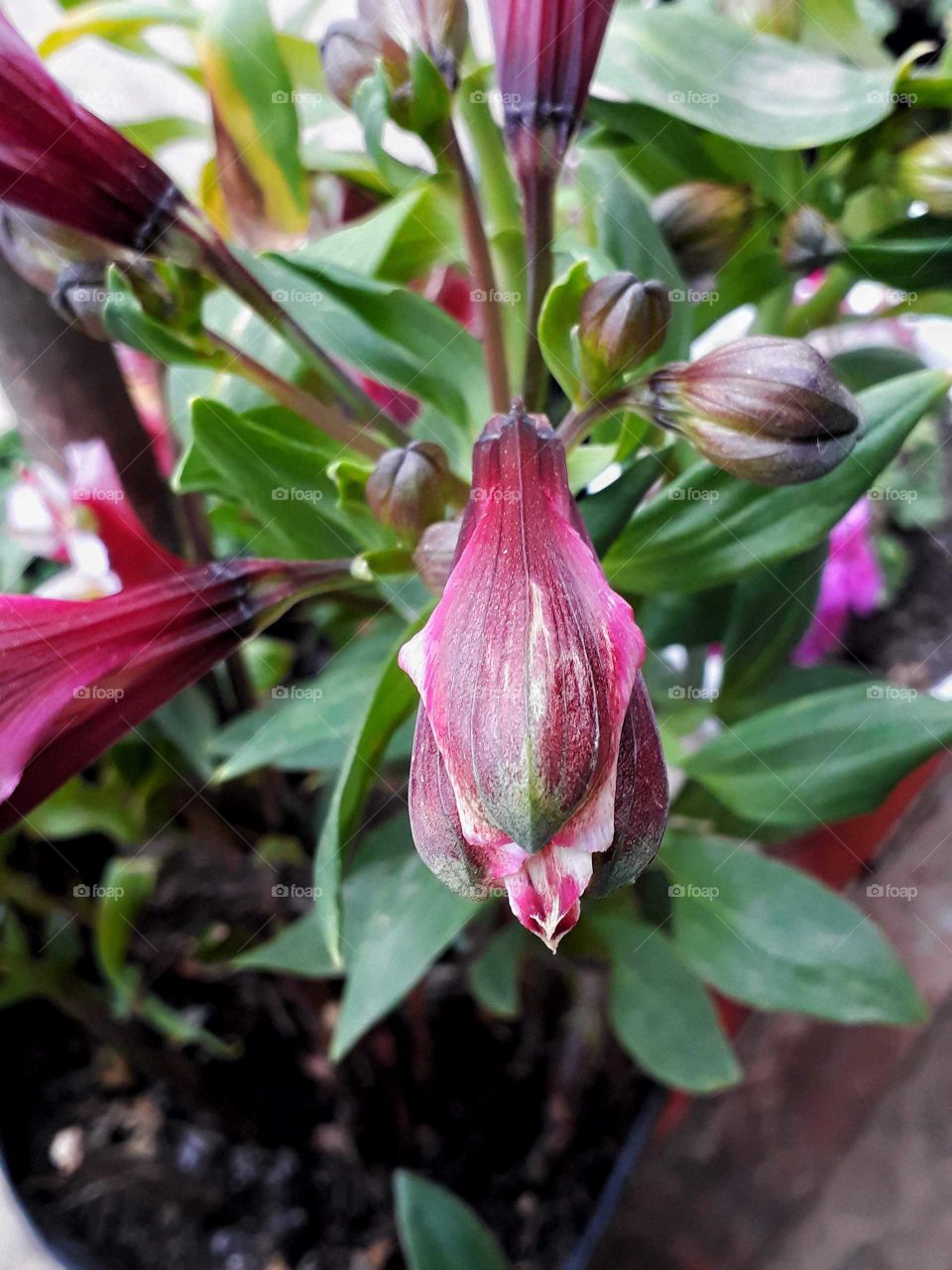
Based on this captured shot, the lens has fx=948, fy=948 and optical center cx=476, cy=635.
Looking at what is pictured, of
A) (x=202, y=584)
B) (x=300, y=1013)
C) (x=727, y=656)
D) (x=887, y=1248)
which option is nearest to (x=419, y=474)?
(x=202, y=584)

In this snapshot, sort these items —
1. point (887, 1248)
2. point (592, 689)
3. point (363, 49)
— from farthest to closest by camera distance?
point (887, 1248) < point (363, 49) < point (592, 689)

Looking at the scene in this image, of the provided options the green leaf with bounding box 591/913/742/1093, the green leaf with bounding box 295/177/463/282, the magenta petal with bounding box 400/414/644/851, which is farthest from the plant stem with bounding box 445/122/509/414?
the green leaf with bounding box 591/913/742/1093

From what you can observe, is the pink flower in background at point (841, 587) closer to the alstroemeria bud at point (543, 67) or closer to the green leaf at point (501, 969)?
the green leaf at point (501, 969)

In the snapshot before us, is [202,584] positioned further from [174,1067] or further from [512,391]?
[174,1067]

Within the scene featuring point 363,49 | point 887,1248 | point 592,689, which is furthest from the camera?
point 887,1248

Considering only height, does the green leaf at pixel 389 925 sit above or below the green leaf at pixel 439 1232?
above

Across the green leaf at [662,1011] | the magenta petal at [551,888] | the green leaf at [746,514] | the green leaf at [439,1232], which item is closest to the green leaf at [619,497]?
the green leaf at [746,514]

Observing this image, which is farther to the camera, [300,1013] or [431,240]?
[300,1013]
